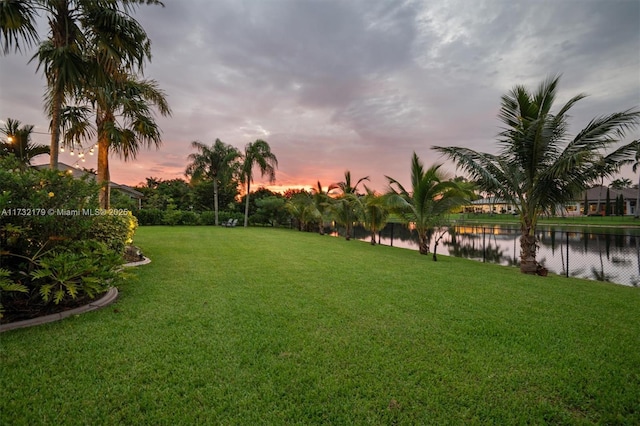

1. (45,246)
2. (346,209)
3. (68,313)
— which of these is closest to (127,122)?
(45,246)

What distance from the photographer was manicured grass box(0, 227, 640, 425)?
176cm

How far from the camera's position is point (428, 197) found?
9.80 metres

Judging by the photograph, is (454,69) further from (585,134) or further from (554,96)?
(585,134)

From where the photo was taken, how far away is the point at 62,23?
15.9 feet

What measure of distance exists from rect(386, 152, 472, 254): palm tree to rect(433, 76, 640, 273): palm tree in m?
1.81

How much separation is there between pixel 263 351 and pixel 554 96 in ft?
28.6

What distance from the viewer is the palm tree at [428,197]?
9312mm

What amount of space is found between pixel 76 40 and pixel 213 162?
1860cm

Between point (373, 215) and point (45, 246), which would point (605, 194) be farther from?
point (45, 246)

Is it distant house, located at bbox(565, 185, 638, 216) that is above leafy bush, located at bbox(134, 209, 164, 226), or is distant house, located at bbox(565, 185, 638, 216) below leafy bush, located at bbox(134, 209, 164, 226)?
above

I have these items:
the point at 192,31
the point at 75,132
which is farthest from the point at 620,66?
the point at 75,132

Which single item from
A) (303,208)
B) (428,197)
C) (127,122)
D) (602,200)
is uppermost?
(127,122)

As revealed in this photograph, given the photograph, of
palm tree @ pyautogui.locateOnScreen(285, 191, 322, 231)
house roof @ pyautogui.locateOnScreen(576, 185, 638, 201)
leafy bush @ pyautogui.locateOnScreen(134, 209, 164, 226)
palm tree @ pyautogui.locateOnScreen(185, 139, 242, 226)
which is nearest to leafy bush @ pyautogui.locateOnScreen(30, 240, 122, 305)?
palm tree @ pyautogui.locateOnScreen(285, 191, 322, 231)

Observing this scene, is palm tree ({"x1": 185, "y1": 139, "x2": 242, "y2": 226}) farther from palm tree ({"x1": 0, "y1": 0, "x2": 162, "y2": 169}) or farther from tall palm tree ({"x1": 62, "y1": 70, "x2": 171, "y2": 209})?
palm tree ({"x1": 0, "y1": 0, "x2": 162, "y2": 169})
